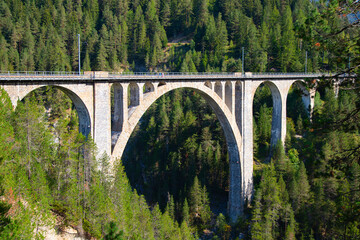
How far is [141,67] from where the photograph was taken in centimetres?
9619

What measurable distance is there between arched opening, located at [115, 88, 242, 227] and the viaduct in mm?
1376

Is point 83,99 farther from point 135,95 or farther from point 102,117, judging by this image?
point 135,95

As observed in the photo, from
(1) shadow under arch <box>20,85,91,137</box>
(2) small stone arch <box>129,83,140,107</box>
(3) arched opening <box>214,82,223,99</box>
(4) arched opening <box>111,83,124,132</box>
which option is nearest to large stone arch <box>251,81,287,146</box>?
(3) arched opening <box>214,82,223,99</box>

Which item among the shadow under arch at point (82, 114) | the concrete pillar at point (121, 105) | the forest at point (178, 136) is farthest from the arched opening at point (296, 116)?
the shadow under arch at point (82, 114)

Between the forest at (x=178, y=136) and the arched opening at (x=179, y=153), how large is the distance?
0.78 ft

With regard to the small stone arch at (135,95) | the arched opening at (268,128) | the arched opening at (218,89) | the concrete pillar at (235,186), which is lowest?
the concrete pillar at (235,186)

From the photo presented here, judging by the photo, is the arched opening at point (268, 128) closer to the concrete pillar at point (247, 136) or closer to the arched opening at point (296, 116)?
the arched opening at point (296, 116)

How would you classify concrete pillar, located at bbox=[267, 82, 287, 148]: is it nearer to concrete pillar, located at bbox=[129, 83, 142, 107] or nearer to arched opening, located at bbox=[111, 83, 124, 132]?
concrete pillar, located at bbox=[129, 83, 142, 107]

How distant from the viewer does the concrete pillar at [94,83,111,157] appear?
95.1 feet

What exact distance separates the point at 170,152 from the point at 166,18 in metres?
62.9

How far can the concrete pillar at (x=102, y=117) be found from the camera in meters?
29.0

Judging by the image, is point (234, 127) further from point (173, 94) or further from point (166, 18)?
point (166, 18)

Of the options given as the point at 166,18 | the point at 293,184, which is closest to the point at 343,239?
the point at 293,184

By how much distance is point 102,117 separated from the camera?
29.4 m
